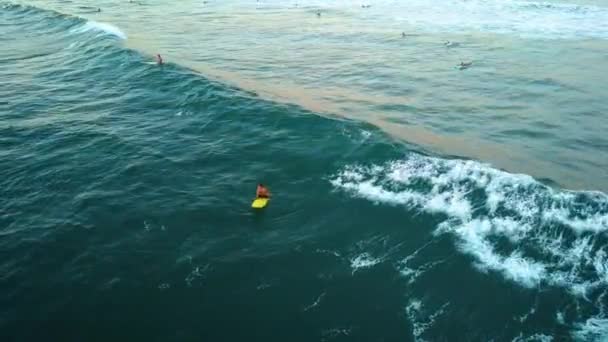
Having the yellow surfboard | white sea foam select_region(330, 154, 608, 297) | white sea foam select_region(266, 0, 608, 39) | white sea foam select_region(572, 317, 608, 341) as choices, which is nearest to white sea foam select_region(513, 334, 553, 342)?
white sea foam select_region(572, 317, 608, 341)

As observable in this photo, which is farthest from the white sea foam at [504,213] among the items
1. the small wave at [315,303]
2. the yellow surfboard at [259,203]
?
the yellow surfboard at [259,203]

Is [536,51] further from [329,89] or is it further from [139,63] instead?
[139,63]

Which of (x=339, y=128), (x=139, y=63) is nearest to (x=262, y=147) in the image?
(x=339, y=128)

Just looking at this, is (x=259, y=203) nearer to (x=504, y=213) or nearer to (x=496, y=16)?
(x=504, y=213)

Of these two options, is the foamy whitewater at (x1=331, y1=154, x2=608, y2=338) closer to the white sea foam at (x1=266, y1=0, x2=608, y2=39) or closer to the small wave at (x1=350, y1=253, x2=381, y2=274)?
the small wave at (x1=350, y1=253, x2=381, y2=274)

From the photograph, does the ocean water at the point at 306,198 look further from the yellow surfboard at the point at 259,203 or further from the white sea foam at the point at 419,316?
the yellow surfboard at the point at 259,203
